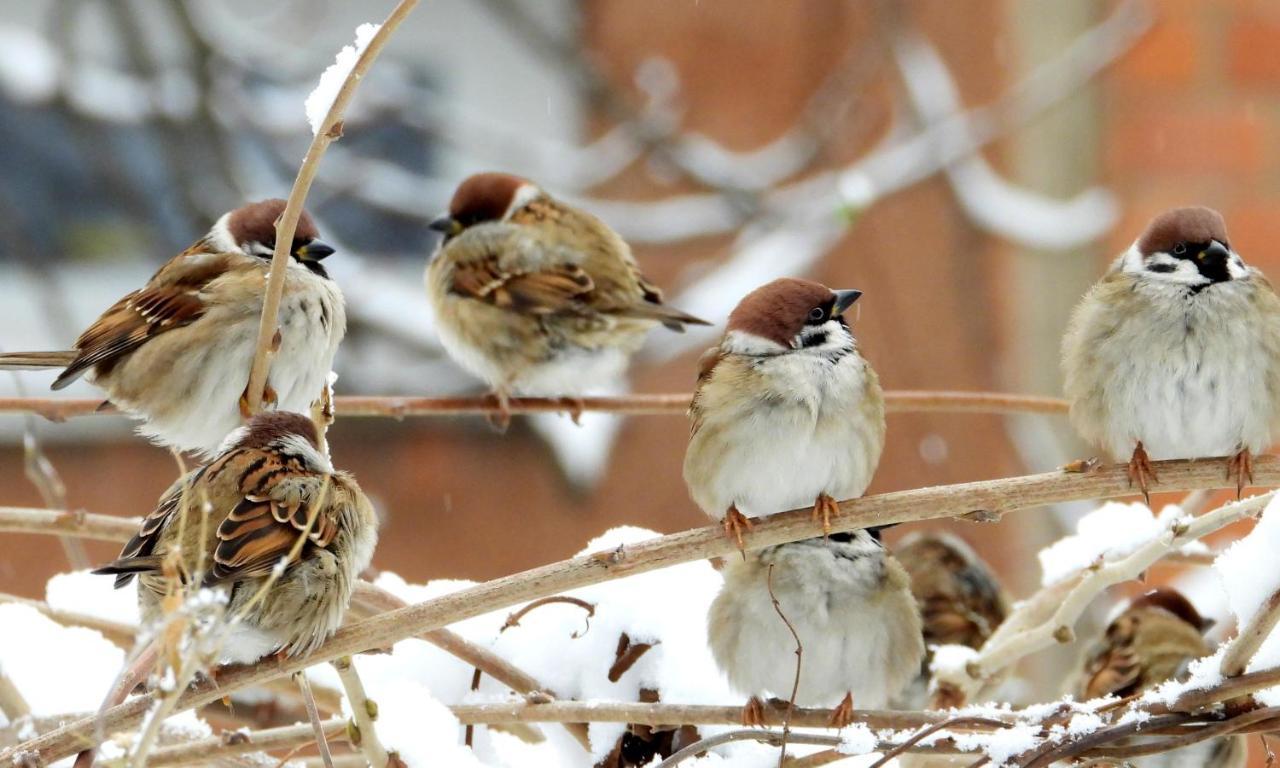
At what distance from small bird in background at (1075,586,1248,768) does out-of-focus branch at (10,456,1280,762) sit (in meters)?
0.83

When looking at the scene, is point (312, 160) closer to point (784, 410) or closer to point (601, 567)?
point (601, 567)

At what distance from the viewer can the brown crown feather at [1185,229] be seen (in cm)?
231

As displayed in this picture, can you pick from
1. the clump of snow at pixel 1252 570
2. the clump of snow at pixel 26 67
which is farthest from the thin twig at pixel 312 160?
the clump of snow at pixel 26 67

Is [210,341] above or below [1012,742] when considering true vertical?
above

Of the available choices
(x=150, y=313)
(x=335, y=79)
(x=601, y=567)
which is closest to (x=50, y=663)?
(x=150, y=313)

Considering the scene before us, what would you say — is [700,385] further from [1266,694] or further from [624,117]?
[624,117]

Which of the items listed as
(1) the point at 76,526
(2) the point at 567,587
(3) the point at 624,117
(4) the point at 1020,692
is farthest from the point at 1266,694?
(3) the point at 624,117

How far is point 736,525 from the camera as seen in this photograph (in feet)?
6.23

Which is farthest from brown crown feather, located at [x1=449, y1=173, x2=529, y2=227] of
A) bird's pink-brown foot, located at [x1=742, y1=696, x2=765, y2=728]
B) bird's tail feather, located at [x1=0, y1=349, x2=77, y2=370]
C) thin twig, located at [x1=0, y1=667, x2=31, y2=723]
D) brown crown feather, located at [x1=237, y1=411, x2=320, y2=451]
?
thin twig, located at [x1=0, y1=667, x2=31, y2=723]

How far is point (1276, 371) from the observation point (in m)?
2.27

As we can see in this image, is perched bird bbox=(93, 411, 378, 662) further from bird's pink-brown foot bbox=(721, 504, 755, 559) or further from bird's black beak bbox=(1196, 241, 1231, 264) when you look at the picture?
bird's black beak bbox=(1196, 241, 1231, 264)

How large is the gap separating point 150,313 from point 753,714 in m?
1.24

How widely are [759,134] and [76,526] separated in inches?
157

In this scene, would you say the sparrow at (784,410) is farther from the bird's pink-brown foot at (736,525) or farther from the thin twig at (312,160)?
the thin twig at (312,160)
